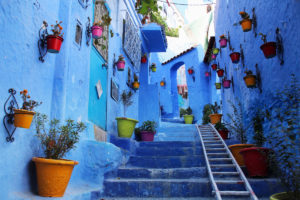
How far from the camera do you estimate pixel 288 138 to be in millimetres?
3881

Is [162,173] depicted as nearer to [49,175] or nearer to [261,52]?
[49,175]

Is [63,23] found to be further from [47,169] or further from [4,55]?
[47,169]

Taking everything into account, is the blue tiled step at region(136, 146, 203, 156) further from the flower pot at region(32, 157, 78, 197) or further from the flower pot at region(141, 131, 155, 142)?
the flower pot at region(32, 157, 78, 197)

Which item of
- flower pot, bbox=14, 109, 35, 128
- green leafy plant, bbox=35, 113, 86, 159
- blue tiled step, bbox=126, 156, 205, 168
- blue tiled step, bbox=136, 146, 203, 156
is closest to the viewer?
flower pot, bbox=14, 109, 35, 128

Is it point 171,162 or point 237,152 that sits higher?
point 237,152

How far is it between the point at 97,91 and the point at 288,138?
3.68 m

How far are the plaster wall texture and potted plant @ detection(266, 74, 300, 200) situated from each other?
0.23 metres

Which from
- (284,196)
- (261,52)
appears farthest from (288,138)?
(261,52)

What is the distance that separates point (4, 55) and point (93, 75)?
2.74m

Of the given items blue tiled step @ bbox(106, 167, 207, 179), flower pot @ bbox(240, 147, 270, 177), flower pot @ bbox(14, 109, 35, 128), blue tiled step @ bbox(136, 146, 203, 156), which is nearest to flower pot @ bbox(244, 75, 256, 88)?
flower pot @ bbox(240, 147, 270, 177)

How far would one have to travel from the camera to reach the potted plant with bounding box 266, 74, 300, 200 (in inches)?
115

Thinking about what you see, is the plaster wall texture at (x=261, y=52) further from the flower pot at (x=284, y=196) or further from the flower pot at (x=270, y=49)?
the flower pot at (x=284, y=196)

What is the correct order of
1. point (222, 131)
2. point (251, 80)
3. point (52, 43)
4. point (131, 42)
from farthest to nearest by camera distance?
point (131, 42) < point (222, 131) < point (251, 80) < point (52, 43)

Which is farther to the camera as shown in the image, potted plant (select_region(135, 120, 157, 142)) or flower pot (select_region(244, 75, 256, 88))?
potted plant (select_region(135, 120, 157, 142))
